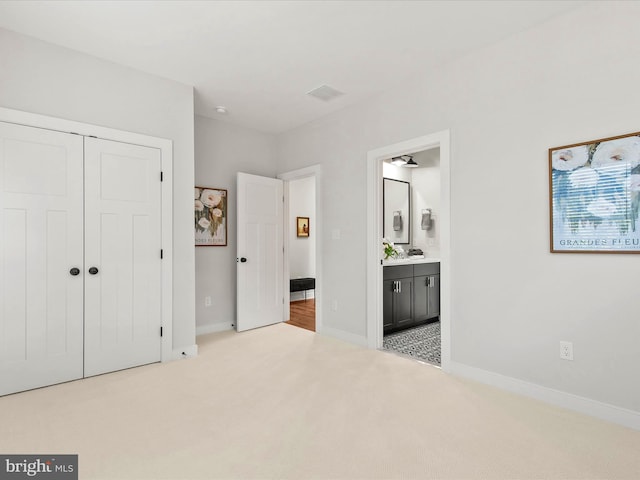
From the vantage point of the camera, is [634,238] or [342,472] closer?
[342,472]

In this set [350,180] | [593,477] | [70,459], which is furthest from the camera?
[350,180]

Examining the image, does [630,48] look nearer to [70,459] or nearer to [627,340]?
[627,340]

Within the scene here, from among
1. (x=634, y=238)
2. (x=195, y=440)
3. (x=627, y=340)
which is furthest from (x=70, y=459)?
(x=634, y=238)

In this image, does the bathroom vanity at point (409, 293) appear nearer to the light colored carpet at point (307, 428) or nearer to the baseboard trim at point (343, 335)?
the baseboard trim at point (343, 335)

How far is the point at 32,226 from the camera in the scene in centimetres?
259

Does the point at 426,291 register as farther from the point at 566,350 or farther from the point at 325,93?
the point at 325,93

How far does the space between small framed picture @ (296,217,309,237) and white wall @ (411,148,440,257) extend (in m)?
2.15

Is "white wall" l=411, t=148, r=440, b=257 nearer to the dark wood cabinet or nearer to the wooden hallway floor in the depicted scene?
the dark wood cabinet

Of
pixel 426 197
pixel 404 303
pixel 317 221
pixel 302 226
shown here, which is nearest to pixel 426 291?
pixel 404 303

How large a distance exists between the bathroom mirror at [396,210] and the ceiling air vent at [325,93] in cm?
173

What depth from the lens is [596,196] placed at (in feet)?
7.09

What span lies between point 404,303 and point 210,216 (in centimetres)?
257

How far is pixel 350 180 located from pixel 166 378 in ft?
8.52

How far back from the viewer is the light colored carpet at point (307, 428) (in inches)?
66.7
